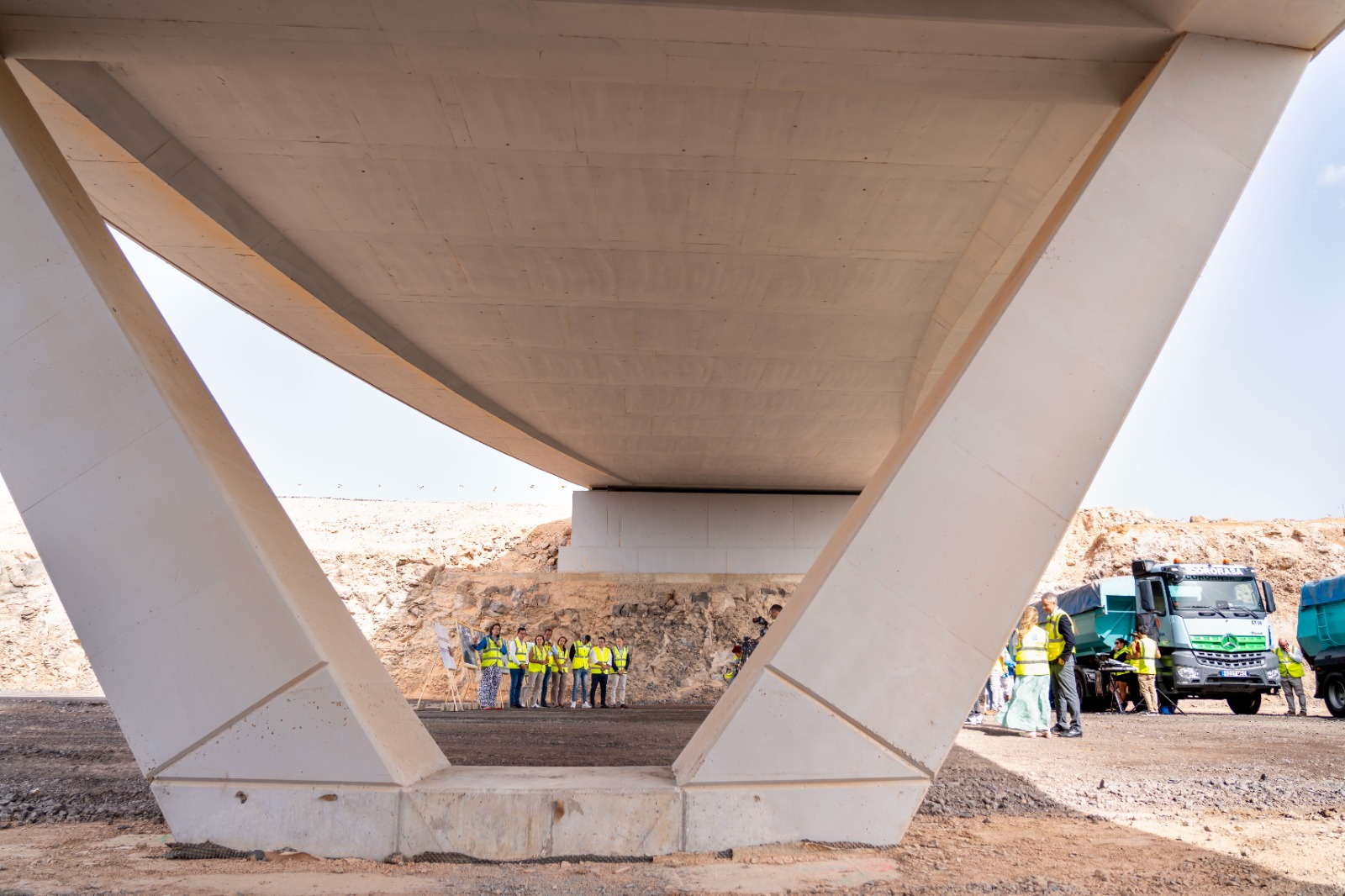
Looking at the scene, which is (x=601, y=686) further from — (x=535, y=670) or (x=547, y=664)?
(x=535, y=670)

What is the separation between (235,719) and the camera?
15.2ft

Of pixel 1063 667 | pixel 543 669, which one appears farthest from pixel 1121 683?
pixel 543 669

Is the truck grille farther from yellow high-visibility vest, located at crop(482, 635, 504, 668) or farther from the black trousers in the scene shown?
yellow high-visibility vest, located at crop(482, 635, 504, 668)

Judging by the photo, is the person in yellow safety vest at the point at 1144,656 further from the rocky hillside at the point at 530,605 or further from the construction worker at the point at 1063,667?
the rocky hillside at the point at 530,605

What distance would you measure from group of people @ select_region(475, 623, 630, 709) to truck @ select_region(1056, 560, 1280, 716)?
11208 mm

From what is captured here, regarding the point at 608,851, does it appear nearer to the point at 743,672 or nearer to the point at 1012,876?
the point at 743,672

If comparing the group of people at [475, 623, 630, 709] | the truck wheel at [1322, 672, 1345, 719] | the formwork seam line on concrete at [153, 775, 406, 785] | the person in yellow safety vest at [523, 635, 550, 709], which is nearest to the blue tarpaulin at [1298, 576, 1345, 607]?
the truck wheel at [1322, 672, 1345, 719]

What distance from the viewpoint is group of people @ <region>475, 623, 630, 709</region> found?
19.1m

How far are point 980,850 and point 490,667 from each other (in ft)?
51.1

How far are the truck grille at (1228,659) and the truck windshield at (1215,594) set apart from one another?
937 millimetres

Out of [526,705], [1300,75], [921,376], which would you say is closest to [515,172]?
[1300,75]

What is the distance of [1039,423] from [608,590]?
884 inches

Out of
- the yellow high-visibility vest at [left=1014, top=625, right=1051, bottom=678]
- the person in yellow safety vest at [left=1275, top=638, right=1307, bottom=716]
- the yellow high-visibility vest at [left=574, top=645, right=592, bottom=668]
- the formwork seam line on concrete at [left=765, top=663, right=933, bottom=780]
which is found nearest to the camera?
the formwork seam line on concrete at [left=765, top=663, right=933, bottom=780]

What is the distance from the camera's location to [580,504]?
2714 cm
